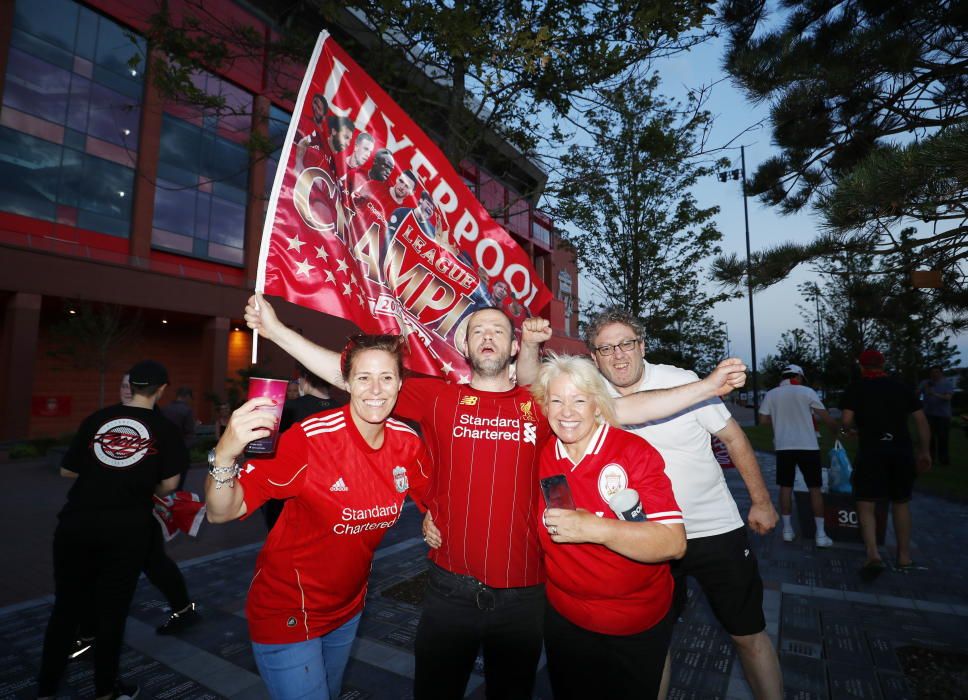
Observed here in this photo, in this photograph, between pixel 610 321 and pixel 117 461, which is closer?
pixel 610 321

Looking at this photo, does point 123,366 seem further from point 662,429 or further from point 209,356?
point 662,429

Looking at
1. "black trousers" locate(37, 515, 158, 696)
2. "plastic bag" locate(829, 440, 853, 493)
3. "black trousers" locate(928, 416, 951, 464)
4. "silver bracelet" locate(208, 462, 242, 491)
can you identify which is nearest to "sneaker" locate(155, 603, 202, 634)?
"black trousers" locate(37, 515, 158, 696)

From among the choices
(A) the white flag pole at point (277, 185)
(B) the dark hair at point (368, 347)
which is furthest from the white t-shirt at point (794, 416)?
(A) the white flag pole at point (277, 185)

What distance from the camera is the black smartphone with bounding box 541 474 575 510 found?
6.30 ft

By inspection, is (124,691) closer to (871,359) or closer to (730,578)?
(730,578)

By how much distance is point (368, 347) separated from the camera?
2.50m

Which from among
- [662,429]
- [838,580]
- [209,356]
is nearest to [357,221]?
[662,429]

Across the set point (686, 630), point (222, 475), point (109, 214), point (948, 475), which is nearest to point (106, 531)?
point (222, 475)

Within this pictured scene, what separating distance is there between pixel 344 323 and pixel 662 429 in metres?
25.5

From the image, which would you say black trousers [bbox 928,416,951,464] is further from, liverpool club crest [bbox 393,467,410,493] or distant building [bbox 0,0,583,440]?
liverpool club crest [bbox 393,467,410,493]

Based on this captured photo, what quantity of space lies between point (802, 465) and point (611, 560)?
19.2 feet

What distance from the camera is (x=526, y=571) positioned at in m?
2.48

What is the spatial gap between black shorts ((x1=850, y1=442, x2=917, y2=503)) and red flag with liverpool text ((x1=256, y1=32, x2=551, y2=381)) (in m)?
4.58

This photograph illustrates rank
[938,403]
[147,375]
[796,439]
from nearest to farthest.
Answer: [147,375] < [796,439] < [938,403]
